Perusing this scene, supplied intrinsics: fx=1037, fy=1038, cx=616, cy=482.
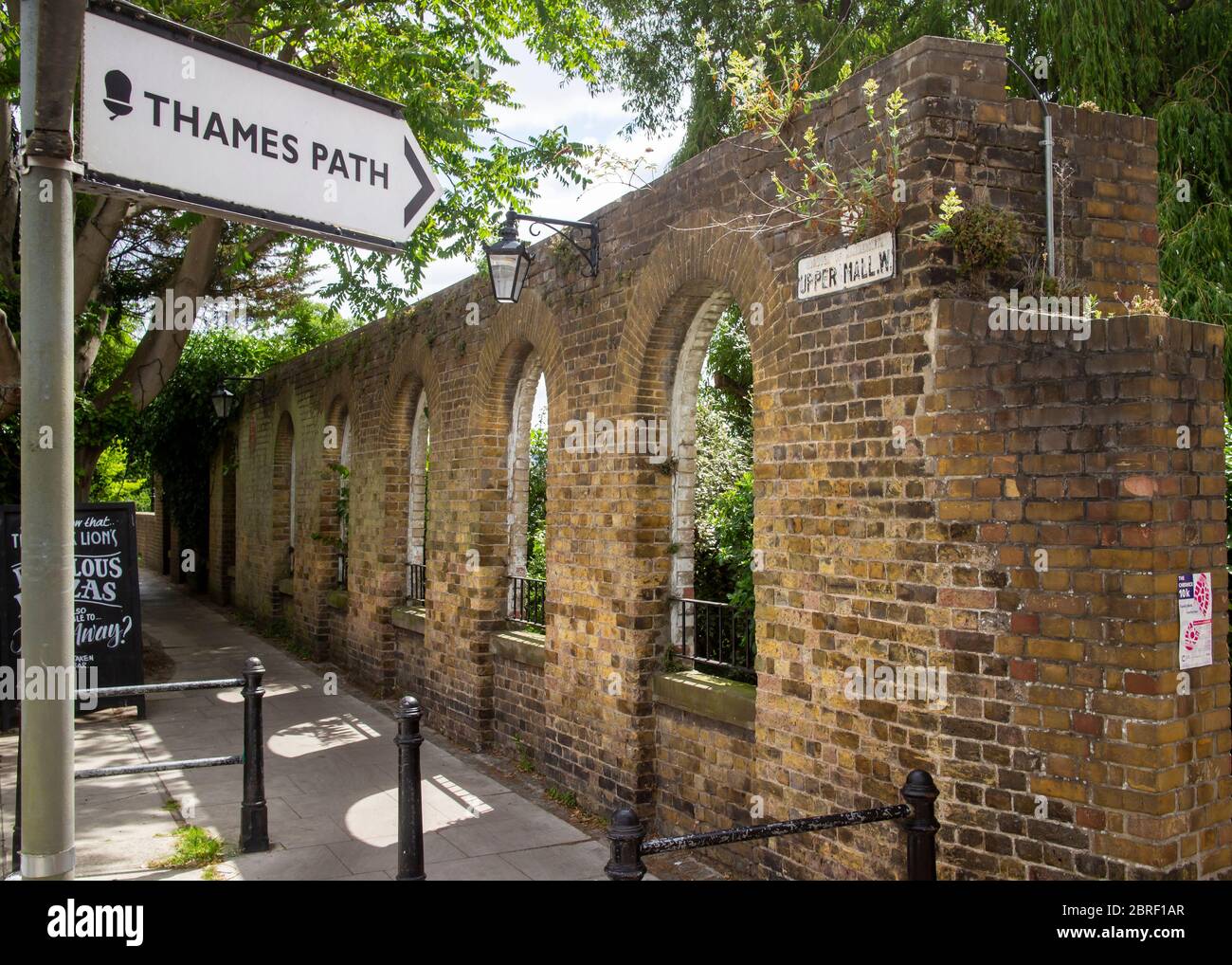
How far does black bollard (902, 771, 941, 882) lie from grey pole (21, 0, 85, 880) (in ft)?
9.60

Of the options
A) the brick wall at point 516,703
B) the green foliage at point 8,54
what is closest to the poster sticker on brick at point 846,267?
the brick wall at point 516,703

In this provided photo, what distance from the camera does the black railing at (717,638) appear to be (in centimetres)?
632

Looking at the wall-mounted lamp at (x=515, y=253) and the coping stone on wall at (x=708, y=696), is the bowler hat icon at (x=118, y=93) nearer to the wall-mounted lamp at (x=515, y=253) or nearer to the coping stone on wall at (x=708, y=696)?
the coping stone on wall at (x=708, y=696)

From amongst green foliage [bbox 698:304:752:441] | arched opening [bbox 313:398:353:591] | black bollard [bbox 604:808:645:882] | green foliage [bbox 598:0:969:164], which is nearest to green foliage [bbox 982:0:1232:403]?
green foliage [bbox 598:0:969:164]

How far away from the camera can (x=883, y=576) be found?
15.5 ft

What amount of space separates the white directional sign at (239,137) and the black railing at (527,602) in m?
5.79

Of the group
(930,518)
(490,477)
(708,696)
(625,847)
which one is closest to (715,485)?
(490,477)

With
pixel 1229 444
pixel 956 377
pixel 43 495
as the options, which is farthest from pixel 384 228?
pixel 1229 444

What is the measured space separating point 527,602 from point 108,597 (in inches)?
167

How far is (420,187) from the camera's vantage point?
121 inches

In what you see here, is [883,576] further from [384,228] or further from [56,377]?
[56,377]

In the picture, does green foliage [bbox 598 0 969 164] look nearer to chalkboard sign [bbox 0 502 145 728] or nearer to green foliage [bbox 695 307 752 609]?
green foliage [bbox 695 307 752 609]

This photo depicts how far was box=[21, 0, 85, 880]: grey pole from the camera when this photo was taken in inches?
88.0

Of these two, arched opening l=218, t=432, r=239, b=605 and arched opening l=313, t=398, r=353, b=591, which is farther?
arched opening l=218, t=432, r=239, b=605
